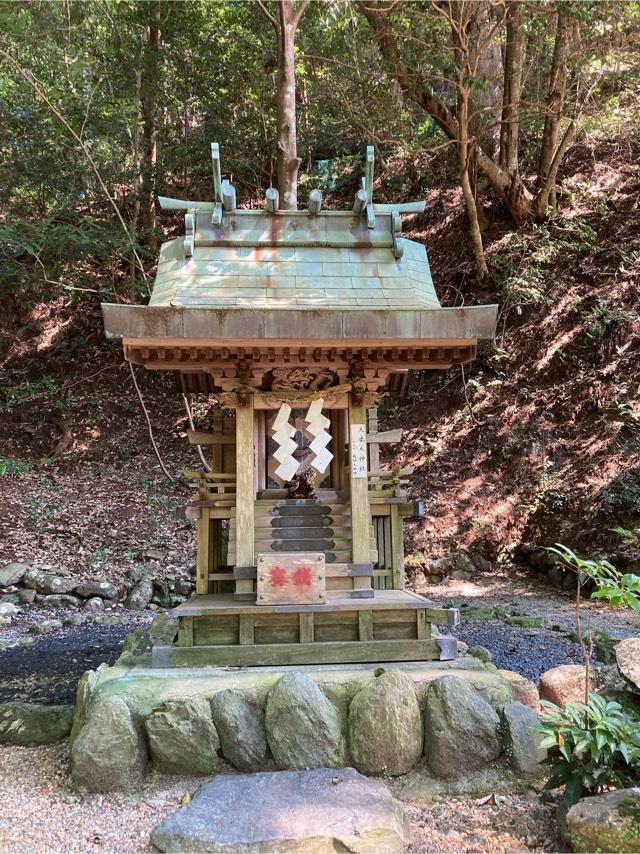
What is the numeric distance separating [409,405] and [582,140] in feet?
26.3

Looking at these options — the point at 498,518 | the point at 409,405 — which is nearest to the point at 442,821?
the point at 498,518

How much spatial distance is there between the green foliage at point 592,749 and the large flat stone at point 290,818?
954 mm

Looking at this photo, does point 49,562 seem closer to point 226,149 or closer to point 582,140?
point 226,149

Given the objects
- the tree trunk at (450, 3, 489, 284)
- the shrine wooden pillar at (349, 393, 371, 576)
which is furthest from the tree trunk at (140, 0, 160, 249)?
the shrine wooden pillar at (349, 393, 371, 576)

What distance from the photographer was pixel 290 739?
396 centimetres

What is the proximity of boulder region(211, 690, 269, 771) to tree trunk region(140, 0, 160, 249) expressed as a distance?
43.8ft

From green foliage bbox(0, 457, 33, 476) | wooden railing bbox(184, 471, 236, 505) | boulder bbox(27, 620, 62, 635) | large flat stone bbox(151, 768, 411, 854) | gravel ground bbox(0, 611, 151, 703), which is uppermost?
green foliage bbox(0, 457, 33, 476)

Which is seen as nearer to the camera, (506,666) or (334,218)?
(334,218)

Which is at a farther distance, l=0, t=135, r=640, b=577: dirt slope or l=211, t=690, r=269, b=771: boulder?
l=0, t=135, r=640, b=577: dirt slope

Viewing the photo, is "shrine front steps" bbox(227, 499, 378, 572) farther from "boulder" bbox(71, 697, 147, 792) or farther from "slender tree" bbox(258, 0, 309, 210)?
"slender tree" bbox(258, 0, 309, 210)

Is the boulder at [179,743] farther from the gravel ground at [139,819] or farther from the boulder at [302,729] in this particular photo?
the boulder at [302,729]

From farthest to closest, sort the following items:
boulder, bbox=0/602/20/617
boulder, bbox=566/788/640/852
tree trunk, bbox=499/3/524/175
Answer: tree trunk, bbox=499/3/524/175 < boulder, bbox=0/602/20/617 < boulder, bbox=566/788/640/852

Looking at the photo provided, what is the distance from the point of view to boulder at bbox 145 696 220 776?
155 inches

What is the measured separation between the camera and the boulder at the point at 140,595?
9641mm
